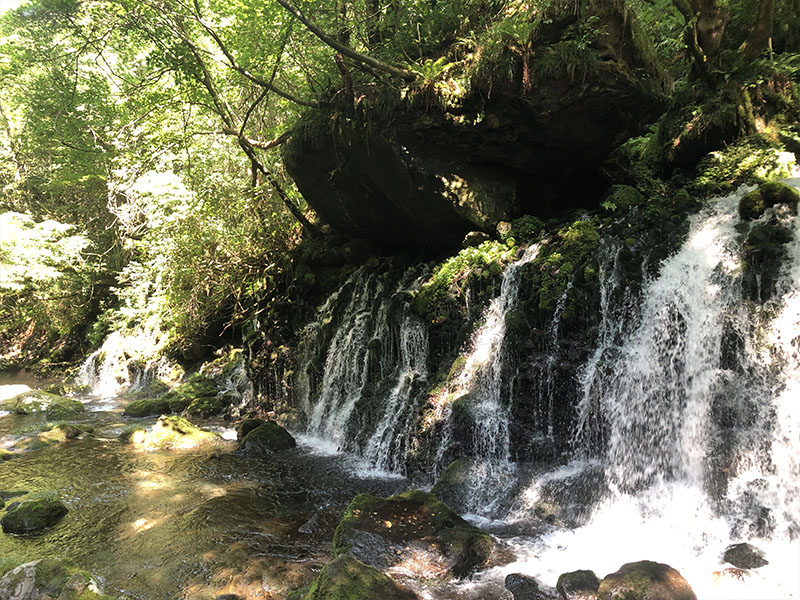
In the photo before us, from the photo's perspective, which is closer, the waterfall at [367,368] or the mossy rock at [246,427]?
the waterfall at [367,368]

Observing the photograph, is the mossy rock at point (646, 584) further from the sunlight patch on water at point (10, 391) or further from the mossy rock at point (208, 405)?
the sunlight patch on water at point (10, 391)

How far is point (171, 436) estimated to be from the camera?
369 inches

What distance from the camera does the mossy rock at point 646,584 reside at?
12.2ft

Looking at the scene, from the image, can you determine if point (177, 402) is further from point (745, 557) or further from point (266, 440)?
point (745, 557)

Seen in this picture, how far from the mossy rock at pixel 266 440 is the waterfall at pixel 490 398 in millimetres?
3480

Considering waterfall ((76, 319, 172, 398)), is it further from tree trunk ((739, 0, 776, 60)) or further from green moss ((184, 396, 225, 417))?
tree trunk ((739, 0, 776, 60))

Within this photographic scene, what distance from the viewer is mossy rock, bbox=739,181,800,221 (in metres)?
6.07

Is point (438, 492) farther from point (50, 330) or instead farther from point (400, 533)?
point (50, 330)

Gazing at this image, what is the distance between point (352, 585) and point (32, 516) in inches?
181

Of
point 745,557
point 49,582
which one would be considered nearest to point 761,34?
point 745,557

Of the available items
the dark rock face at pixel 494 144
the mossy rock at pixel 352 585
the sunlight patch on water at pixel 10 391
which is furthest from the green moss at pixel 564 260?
the sunlight patch on water at pixel 10 391

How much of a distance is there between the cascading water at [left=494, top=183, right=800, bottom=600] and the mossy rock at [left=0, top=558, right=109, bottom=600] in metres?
3.64

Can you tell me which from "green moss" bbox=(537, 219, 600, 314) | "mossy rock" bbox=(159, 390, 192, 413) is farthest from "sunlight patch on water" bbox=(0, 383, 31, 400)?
"green moss" bbox=(537, 219, 600, 314)

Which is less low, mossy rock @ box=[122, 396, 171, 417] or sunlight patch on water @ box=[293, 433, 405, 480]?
sunlight patch on water @ box=[293, 433, 405, 480]
